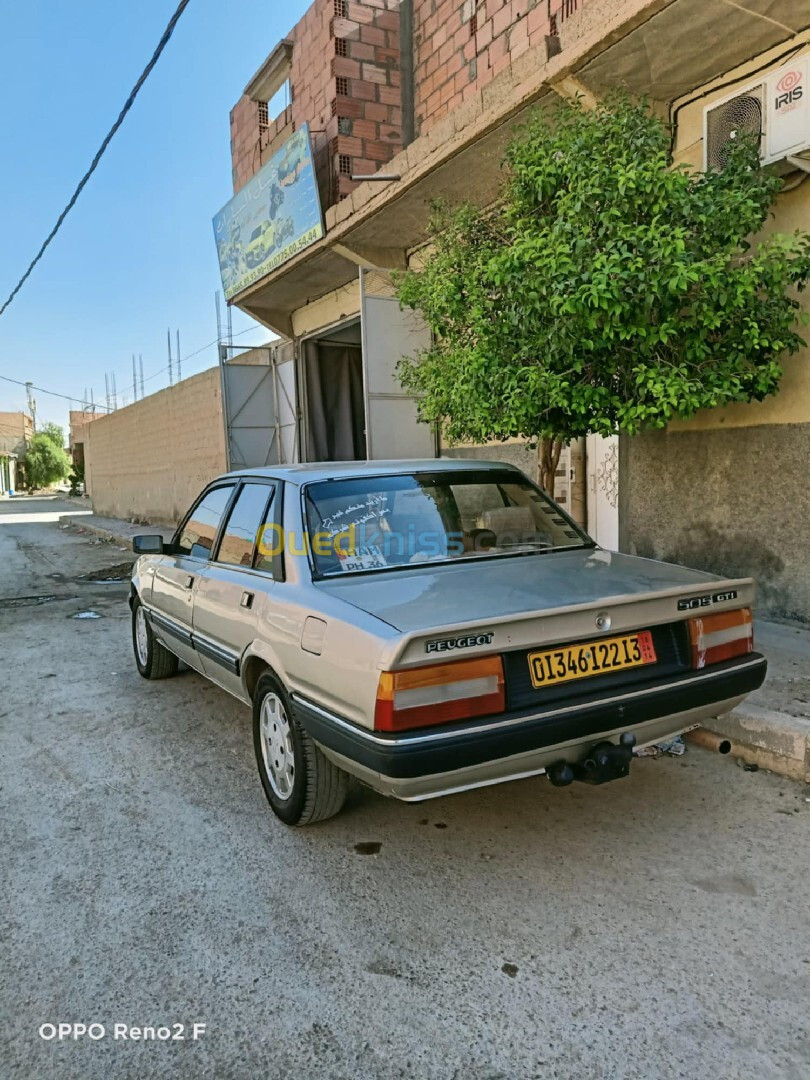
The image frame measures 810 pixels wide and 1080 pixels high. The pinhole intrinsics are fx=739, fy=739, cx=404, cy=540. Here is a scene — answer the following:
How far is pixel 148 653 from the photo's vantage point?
5207 millimetres

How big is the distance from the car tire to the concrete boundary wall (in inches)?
453

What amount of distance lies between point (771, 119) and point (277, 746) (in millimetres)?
4917

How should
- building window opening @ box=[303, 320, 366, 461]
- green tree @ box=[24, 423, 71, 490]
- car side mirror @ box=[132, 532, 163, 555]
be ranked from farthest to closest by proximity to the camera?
green tree @ box=[24, 423, 71, 490], building window opening @ box=[303, 320, 366, 461], car side mirror @ box=[132, 532, 163, 555]

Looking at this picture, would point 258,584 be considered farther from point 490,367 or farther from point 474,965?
point 490,367

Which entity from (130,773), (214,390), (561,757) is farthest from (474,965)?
(214,390)

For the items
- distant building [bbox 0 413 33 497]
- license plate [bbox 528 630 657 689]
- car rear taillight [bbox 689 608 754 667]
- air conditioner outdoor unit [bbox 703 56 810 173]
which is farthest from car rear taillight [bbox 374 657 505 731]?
distant building [bbox 0 413 33 497]

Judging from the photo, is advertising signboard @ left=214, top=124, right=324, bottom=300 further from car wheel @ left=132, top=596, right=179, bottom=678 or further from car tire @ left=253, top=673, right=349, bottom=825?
car tire @ left=253, top=673, right=349, bottom=825

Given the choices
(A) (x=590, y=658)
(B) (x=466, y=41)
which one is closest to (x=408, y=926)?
(A) (x=590, y=658)

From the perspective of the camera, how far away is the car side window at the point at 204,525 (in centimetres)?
403

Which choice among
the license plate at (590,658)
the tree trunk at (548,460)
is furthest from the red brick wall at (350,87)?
the license plate at (590,658)

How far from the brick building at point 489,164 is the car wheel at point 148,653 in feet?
13.5

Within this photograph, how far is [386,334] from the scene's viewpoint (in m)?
9.79

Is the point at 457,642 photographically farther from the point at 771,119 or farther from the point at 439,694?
the point at 771,119

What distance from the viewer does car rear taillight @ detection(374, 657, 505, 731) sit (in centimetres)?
227
